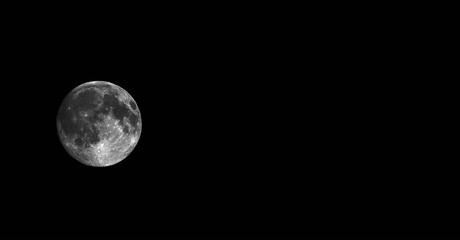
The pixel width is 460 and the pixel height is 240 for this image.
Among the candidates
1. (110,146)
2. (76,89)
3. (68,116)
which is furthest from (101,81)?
(110,146)

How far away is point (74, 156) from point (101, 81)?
5.69 ft

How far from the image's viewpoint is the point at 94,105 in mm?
6980

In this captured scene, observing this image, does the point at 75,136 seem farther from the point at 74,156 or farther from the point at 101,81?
the point at 101,81

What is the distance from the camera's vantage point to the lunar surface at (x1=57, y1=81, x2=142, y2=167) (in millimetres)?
6934

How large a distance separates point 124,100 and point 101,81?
737 millimetres

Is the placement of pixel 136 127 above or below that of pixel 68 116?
below

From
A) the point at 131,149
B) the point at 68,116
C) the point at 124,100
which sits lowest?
the point at 131,149

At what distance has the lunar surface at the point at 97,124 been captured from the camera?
6.93 meters

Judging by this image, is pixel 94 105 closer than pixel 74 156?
Yes

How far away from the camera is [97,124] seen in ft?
22.6

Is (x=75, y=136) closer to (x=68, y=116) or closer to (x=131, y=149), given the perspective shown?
(x=68, y=116)

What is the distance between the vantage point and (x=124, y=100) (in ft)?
24.6

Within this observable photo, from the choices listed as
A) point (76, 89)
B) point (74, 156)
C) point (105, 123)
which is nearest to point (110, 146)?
point (105, 123)

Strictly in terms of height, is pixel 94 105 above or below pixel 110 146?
above
